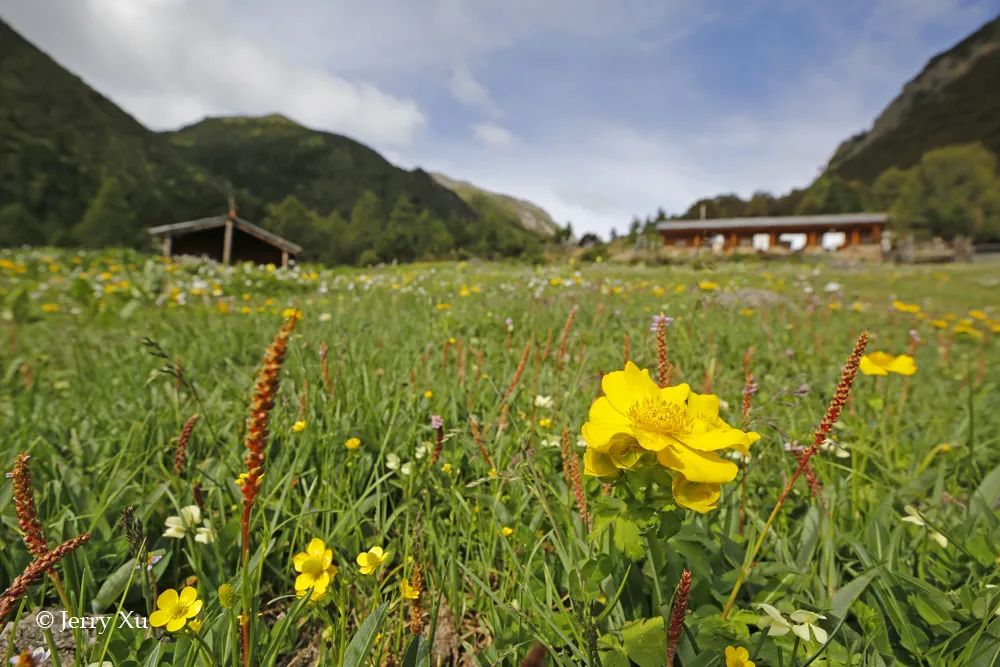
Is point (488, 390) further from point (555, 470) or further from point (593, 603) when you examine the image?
point (593, 603)

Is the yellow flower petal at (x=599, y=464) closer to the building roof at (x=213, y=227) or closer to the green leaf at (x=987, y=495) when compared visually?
the green leaf at (x=987, y=495)

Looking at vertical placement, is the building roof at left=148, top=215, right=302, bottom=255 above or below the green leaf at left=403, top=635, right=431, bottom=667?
above

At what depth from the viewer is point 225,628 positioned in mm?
1057

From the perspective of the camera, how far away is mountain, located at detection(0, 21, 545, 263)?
159 ft

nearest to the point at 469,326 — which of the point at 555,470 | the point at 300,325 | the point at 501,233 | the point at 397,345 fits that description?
the point at 397,345

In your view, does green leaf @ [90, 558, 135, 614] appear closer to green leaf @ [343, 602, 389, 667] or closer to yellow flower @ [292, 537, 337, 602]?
yellow flower @ [292, 537, 337, 602]

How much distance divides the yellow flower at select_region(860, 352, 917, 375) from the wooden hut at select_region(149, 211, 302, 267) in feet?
83.9

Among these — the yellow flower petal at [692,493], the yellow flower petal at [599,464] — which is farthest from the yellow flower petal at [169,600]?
the yellow flower petal at [692,493]

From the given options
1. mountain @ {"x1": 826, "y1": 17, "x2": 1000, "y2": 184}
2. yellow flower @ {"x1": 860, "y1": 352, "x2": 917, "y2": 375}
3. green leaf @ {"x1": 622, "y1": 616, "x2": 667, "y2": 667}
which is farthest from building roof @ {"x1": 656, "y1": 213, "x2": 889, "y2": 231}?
mountain @ {"x1": 826, "y1": 17, "x2": 1000, "y2": 184}

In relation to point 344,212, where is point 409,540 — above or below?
below

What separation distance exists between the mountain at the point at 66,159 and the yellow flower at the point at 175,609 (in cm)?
5925

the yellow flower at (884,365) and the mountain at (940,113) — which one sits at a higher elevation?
the mountain at (940,113)

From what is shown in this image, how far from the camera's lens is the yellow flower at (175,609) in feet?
3.03

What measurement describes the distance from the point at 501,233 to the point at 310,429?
4832cm
